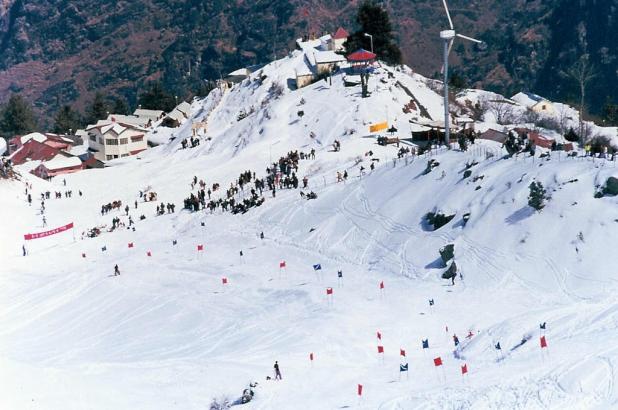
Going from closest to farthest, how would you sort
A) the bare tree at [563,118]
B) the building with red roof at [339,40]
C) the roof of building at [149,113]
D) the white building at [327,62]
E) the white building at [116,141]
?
the bare tree at [563,118], the white building at [327,62], the white building at [116,141], the building with red roof at [339,40], the roof of building at [149,113]

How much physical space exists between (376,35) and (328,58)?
6.51 meters

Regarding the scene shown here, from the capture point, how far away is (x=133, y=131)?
306 ft

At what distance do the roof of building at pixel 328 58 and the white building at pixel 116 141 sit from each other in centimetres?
2372

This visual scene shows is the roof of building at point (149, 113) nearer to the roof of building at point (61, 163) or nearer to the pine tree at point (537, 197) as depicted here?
the roof of building at point (61, 163)

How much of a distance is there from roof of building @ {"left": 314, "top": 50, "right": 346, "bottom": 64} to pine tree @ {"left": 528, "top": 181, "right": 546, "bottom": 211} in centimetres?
5265

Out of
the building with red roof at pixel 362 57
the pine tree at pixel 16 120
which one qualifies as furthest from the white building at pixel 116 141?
the pine tree at pixel 16 120

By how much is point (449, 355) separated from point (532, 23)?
16463 cm

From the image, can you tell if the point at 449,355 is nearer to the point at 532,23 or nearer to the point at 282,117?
the point at 282,117

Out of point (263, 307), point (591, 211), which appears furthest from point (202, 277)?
point (591, 211)

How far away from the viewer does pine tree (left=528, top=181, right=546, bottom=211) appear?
3719cm

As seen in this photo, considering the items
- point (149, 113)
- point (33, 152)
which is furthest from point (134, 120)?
point (33, 152)

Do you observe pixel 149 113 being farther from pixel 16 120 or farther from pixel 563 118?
pixel 563 118

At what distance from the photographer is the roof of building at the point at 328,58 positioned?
287 ft

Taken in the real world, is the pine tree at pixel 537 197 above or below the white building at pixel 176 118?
above
